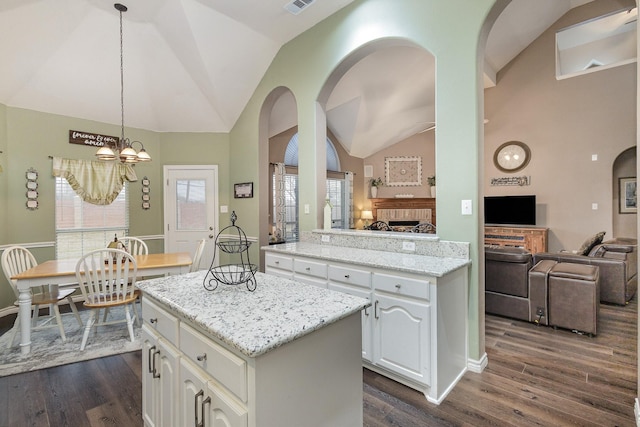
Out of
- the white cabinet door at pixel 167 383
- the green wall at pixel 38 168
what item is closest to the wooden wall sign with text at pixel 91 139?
the green wall at pixel 38 168

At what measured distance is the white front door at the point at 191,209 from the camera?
16.7 feet

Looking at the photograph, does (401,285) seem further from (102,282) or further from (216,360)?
(102,282)

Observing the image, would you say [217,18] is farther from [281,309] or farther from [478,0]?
[281,309]

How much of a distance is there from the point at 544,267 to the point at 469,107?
211cm

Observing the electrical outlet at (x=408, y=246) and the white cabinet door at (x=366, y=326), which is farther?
the electrical outlet at (x=408, y=246)

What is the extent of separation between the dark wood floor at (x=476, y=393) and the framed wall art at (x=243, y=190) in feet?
8.44

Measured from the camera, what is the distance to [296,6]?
3.30 metres

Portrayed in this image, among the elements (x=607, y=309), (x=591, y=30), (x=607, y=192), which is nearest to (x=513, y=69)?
(x=591, y=30)

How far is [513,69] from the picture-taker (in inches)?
262

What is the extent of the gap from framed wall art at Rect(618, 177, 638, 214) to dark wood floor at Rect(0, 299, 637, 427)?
13.8 ft

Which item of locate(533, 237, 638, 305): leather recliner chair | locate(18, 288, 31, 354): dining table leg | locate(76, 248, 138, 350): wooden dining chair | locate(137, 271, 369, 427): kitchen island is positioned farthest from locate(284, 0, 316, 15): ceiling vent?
locate(533, 237, 638, 305): leather recliner chair

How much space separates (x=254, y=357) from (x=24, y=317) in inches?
118

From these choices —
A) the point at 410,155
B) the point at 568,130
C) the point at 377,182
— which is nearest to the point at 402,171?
the point at 410,155

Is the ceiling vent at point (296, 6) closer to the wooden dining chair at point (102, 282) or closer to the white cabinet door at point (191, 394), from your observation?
the wooden dining chair at point (102, 282)
